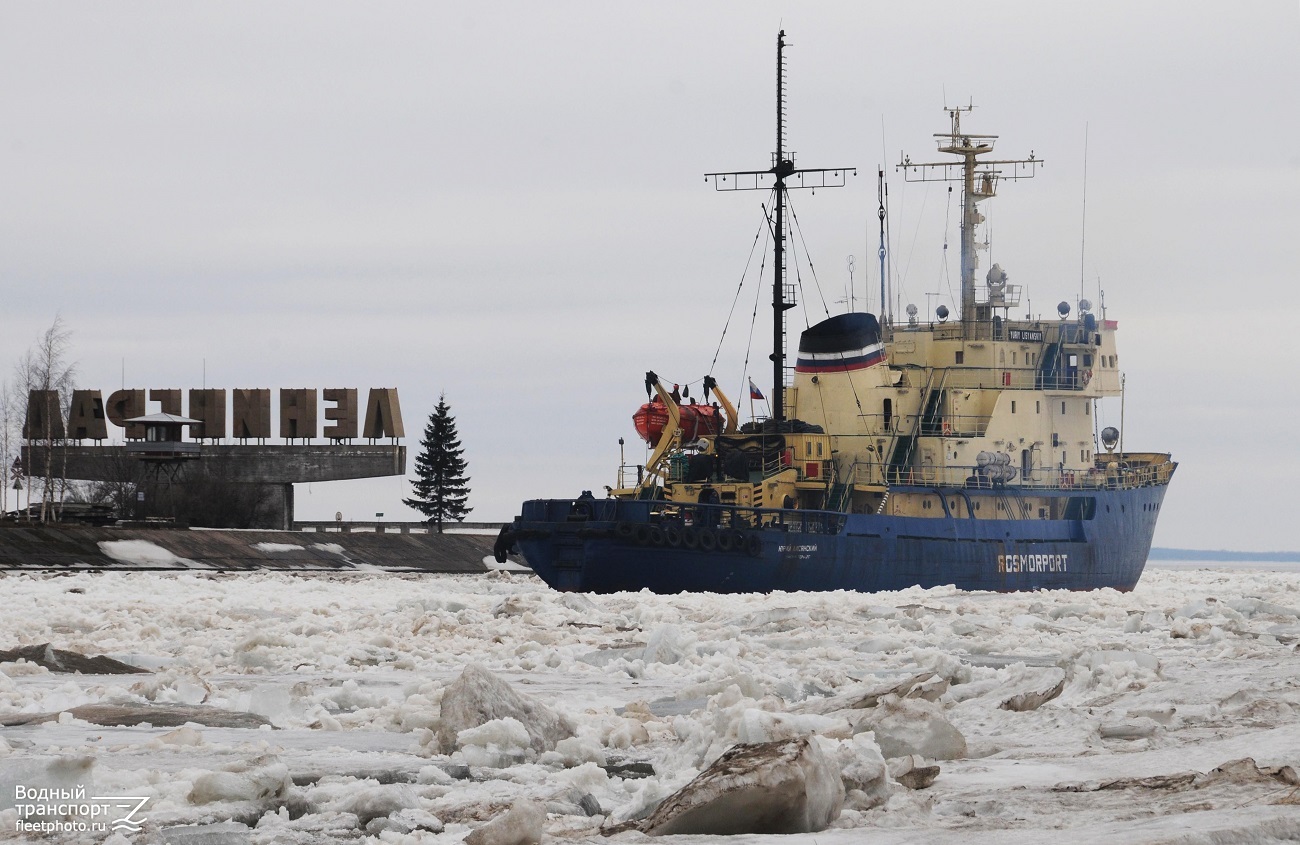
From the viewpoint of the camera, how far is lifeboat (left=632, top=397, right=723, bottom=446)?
129 ft

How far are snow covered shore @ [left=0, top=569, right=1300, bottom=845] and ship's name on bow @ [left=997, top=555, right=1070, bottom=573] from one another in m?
18.7

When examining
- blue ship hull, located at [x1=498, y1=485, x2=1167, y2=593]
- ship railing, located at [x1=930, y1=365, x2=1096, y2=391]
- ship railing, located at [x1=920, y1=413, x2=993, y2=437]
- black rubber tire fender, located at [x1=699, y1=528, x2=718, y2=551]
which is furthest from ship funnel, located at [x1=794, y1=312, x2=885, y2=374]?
black rubber tire fender, located at [x1=699, y1=528, x2=718, y2=551]

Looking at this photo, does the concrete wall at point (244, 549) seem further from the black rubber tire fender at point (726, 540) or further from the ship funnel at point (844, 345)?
the ship funnel at point (844, 345)

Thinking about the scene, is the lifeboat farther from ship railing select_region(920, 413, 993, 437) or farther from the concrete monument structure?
the concrete monument structure

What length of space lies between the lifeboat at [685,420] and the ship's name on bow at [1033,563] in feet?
Result: 26.1

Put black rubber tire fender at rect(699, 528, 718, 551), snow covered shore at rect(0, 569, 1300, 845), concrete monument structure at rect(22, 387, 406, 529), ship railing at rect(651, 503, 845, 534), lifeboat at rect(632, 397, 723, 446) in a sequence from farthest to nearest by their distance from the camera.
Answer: concrete monument structure at rect(22, 387, 406, 529)
lifeboat at rect(632, 397, 723, 446)
ship railing at rect(651, 503, 845, 534)
black rubber tire fender at rect(699, 528, 718, 551)
snow covered shore at rect(0, 569, 1300, 845)

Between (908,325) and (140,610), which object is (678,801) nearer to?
(140,610)

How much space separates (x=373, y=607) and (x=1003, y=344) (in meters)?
23.1

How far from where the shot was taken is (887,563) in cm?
3712

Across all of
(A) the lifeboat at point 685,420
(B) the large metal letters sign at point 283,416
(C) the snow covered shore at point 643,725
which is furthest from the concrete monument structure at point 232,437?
(C) the snow covered shore at point 643,725

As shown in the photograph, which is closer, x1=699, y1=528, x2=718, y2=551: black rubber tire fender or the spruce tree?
x1=699, y1=528, x2=718, y2=551: black rubber tire fender

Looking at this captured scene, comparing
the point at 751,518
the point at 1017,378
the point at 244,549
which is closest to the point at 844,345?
the point at 1017,378

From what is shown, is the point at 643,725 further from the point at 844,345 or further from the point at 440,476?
the point at 440,476

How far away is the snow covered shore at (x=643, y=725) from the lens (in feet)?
25.1
